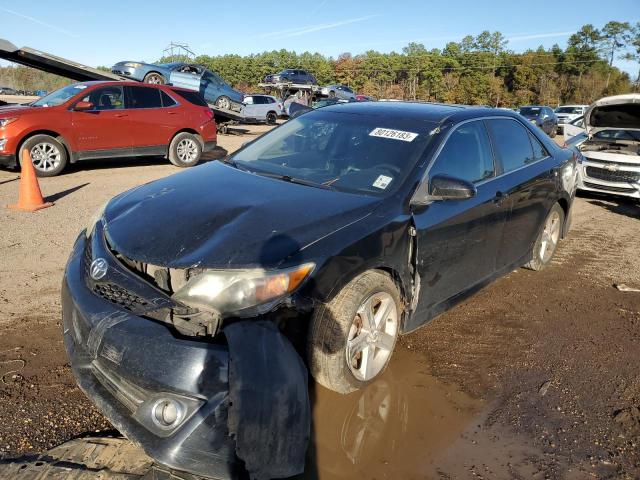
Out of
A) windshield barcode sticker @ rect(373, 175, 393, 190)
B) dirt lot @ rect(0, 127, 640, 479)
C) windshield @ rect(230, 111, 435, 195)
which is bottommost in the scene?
dirt lot @ rect(0, 127, 640, 479)

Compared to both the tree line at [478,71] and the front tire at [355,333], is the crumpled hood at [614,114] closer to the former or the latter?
the front tire at [355,333]

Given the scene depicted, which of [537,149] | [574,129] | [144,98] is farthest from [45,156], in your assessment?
[574,129]

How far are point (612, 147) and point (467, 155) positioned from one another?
25.4 ft

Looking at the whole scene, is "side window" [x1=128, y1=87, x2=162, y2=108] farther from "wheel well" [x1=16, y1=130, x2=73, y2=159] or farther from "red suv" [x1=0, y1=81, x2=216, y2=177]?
"wheel well" [x1=16, y1=130, x2=73, y2=159]

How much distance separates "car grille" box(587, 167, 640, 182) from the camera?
9125mm

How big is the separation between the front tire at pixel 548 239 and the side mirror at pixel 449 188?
2.14 m

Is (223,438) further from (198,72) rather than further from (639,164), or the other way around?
(198,72)

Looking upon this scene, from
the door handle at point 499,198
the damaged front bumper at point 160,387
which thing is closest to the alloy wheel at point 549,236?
the door handle at point 499,198

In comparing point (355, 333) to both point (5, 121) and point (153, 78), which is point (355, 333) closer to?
point (5, 121)

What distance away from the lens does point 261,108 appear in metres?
26.0

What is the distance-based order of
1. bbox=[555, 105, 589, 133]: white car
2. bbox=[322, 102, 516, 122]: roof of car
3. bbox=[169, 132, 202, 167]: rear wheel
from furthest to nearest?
bbox=[555, 105, 589, 133]: white car → bbox=[169, 132, 202, 167]: rear wheel → bbox=[322, 102, 516, 122]: roof of car

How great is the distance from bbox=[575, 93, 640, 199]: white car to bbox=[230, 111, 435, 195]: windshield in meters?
6.62

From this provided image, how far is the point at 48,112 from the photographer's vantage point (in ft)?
29.4

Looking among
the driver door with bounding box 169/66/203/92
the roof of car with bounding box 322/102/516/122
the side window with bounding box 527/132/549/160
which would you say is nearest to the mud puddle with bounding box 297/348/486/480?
the roof of car with bounding box 322/102/516/122
